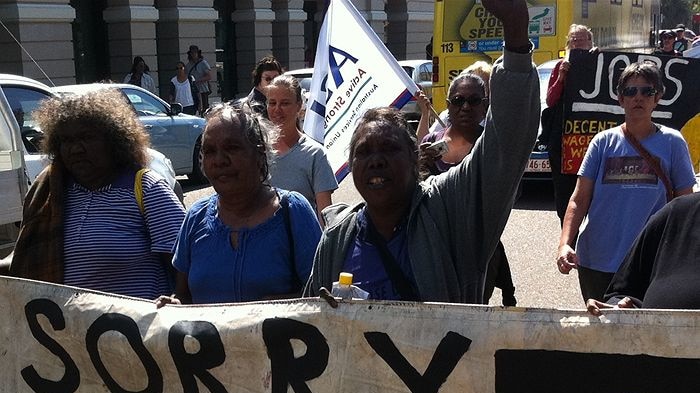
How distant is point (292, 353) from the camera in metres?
2.92

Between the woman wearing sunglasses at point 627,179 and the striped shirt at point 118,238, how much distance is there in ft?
6.33

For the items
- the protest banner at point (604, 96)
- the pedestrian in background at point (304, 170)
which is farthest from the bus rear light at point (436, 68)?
the pedestrian in background at point (304, 170)

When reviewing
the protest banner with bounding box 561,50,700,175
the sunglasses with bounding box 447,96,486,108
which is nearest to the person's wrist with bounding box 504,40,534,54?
the sunglasses with bounding box 447,96,486,108

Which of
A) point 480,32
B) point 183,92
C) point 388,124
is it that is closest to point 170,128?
point 480,32

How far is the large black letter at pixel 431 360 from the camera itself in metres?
2.66

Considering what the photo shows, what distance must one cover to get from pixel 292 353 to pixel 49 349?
989 millimetres

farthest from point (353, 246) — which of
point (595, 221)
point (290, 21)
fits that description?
point (290, 21)

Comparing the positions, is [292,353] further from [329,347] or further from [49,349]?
[49,349]

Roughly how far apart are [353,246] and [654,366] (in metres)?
0.91

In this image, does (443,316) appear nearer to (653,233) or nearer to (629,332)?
(629,332)

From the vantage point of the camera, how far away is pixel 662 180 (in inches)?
176

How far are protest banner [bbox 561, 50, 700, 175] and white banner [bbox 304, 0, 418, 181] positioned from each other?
1.01 metres

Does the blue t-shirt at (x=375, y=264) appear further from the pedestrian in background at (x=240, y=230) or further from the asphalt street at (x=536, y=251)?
the asphalt street at (x=536, y=251)

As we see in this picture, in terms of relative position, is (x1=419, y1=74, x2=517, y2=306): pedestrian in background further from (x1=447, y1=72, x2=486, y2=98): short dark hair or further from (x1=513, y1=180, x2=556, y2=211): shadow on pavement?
(x1=513, y1=180, x2=556, y2=211): shadow on pavement
